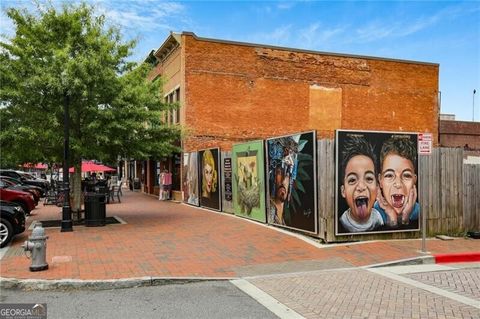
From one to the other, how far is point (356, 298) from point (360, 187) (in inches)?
188

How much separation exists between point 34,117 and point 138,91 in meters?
2.97

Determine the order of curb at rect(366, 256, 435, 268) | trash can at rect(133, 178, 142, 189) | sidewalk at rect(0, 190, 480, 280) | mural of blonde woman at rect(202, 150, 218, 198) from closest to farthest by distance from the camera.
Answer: sidewalk at rect(0, 190, 480, 280) → curb at rect(366, 256, 435, 268) → mural of blonde woman at rect(202, 150, 218, 198) → trash can at rect(133, 178, 142, 189)

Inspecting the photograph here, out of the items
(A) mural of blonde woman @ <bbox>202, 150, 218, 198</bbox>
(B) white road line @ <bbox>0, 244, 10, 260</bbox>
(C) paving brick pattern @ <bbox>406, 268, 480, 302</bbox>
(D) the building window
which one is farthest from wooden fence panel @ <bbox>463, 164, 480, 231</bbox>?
(D) the building window

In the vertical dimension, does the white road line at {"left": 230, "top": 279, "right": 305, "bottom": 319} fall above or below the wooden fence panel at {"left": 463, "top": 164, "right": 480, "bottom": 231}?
below

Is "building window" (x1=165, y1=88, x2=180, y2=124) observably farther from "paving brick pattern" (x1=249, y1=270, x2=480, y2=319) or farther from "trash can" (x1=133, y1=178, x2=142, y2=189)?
"paving brick pattern" (x1=249, y1=270, x2=480, y2=319)

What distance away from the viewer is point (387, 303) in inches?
260

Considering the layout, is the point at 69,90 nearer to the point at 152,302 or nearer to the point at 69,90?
the point at 69,90

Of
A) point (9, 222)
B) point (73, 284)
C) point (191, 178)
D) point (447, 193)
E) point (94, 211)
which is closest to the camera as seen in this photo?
point (73, 284)

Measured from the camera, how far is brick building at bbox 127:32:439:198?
80.7ft

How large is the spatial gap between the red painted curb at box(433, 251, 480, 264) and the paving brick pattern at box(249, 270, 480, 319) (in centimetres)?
214

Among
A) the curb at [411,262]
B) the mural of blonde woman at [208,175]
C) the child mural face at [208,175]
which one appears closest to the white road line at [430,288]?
the curb at [411,262]

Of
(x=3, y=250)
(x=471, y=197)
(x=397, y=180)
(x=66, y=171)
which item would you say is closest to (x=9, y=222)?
(x=3, y=250)

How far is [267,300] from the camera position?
6.79m

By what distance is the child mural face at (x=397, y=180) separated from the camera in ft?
37.9
